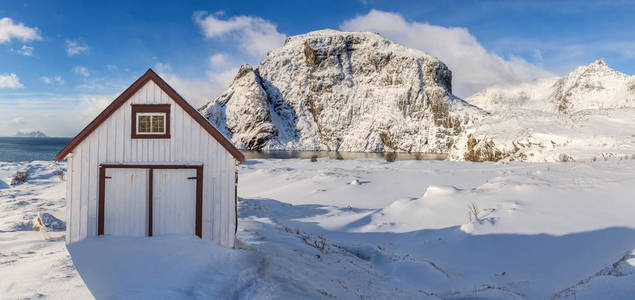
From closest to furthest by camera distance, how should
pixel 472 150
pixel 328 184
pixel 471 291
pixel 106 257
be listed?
pixel 106 257, pixel 471 291, pixel 328 184, pixel 472 150

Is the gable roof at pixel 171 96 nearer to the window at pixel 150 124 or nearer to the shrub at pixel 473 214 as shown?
the window at pixel 150 124

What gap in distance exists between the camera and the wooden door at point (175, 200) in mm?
7871

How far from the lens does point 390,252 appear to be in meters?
10.1

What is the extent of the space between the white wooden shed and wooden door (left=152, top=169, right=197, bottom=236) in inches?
0.9

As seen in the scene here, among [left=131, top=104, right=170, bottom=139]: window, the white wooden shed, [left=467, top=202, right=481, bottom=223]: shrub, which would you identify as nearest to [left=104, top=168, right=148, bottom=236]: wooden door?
the white wooden shed

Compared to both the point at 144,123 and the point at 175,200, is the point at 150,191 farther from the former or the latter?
the point at 144,123

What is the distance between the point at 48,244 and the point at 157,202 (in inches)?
119

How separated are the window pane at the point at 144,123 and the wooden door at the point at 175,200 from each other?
105 cm

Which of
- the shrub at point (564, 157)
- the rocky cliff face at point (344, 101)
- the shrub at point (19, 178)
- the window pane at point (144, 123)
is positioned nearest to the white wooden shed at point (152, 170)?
the window pane at point (144, 123)

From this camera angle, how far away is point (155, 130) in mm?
7984

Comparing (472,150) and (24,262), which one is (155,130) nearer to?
(24,262)

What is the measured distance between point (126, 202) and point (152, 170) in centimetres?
98

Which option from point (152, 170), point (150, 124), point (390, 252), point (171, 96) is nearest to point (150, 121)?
point (150, 124)

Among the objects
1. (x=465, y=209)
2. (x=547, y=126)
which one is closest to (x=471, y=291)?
(x=465, y=209)
